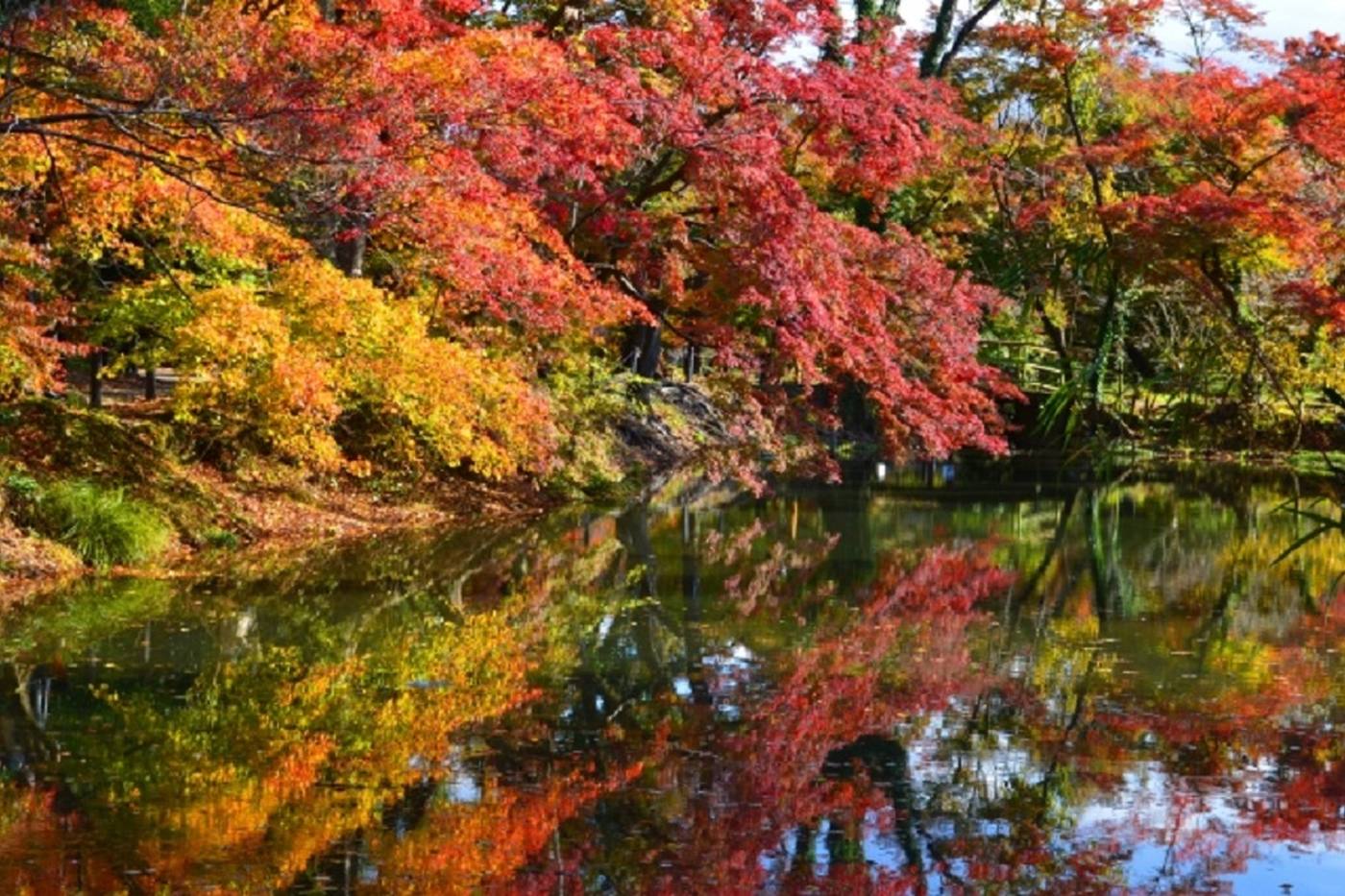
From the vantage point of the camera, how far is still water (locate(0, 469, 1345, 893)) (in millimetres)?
6172

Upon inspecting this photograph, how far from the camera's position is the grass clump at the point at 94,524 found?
1275 cm

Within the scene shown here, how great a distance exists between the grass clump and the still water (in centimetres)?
71

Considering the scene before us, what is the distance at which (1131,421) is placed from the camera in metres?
30.0

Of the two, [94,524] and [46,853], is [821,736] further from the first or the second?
[94,524]

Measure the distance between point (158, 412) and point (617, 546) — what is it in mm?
5173

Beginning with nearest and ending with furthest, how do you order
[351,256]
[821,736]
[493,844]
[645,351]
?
1. [493,844]
2. [821,736]
3. [351,256]
4. [645,351]

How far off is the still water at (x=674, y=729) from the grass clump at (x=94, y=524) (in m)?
0.71

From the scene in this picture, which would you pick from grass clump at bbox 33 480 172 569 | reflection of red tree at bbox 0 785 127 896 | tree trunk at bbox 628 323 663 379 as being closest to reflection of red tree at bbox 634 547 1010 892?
reflection of red tree at bbox 0 785 127 896

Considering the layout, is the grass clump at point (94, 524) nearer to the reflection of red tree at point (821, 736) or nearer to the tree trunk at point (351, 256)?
the tree trunk at point (351, 256)

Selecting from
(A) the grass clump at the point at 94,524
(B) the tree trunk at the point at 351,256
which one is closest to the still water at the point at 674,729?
(A) the grass clump at the point at 94,524

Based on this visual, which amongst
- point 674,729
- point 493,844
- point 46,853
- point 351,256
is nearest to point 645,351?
point 351,256

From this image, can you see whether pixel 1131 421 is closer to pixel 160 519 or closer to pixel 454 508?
pixel 454 508

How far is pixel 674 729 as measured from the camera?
8273 millimetres

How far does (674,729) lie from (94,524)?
6399 mm
